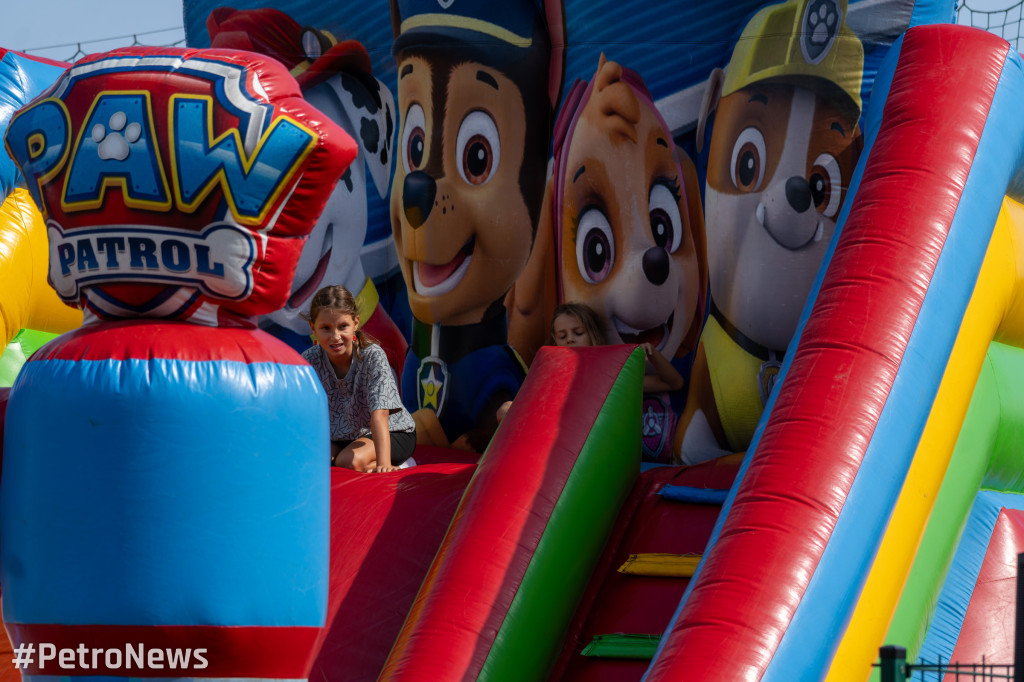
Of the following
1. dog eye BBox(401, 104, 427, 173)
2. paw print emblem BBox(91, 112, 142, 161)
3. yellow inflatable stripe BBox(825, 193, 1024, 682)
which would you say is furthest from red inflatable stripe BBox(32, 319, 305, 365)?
dog eye BBox(401, 104, 427, 173)

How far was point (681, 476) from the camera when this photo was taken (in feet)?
11.2

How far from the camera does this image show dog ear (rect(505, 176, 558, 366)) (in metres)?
4.14

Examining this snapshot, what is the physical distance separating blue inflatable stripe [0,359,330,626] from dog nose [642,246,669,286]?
1.94 meters

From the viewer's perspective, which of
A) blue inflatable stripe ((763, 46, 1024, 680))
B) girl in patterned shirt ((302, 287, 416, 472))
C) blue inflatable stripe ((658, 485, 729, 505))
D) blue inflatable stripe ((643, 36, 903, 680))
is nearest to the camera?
blue inflatable stripe ((763, 46, 1024, 680))

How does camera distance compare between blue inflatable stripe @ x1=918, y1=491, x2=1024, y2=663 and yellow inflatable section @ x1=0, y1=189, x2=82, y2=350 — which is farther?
yellow inflatable section @ x1=0, y1=189, x2=82, y2=350

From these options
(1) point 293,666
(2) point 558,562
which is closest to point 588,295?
(2) point 558,562

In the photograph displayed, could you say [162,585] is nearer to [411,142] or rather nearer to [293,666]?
→ [293,666]

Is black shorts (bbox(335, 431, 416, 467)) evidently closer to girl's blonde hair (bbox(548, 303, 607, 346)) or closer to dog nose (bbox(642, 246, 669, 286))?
girl's blonde hair (bbox(548, 303, 607, 346))

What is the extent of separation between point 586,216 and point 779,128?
73 cm

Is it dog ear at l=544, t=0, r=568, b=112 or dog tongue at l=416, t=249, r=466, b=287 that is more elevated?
dog ear at l=544, t=0, r=568, b=112

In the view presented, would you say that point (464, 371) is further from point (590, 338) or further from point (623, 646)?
point (623, 646)

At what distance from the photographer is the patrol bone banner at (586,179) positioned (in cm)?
348

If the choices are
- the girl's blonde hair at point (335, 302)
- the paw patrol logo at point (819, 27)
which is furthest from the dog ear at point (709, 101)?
the girl's blonde hair at point (335, 302)

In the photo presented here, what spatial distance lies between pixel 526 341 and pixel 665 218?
0.70m
